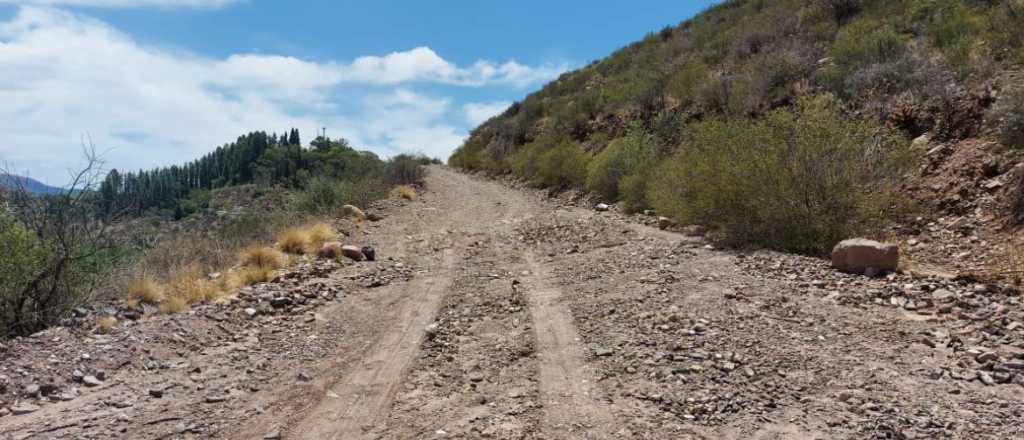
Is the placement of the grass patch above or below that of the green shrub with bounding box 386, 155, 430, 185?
below

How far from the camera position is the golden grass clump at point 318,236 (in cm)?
1117

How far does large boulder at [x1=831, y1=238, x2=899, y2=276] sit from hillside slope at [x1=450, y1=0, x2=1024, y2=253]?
1.14m

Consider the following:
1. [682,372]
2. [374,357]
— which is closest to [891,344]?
[682,372]

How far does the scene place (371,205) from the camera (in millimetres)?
18047

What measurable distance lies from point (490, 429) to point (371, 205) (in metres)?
14.4

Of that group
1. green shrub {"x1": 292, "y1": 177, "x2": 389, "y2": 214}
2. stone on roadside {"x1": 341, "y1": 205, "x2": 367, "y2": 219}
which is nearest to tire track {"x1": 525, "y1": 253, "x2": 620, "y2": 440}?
stone on roadside {"x1": 341, "y1": 205, "x2": 367, "y2": 219}

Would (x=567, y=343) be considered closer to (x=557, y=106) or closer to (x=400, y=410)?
(x=400, y=410)

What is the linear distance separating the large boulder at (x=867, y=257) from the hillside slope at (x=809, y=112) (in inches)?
45.0

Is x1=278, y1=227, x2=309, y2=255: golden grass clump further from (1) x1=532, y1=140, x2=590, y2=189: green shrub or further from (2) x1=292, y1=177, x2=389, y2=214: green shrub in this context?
(1) x1=532, y1=140, x2=590, y2=189: green shrub

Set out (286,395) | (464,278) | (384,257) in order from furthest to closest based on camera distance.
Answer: (384,257)
(464,278)
(286,395)

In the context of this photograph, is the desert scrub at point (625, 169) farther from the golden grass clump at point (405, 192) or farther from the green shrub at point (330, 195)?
the green shrub at point (330, 195)

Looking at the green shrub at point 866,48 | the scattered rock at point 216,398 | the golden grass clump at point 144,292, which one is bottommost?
the scattered rock at point 216,398

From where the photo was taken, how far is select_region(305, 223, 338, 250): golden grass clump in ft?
36.6

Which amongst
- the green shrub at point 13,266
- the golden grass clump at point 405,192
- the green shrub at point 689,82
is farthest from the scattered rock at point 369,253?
the green shrub at point 689,82
